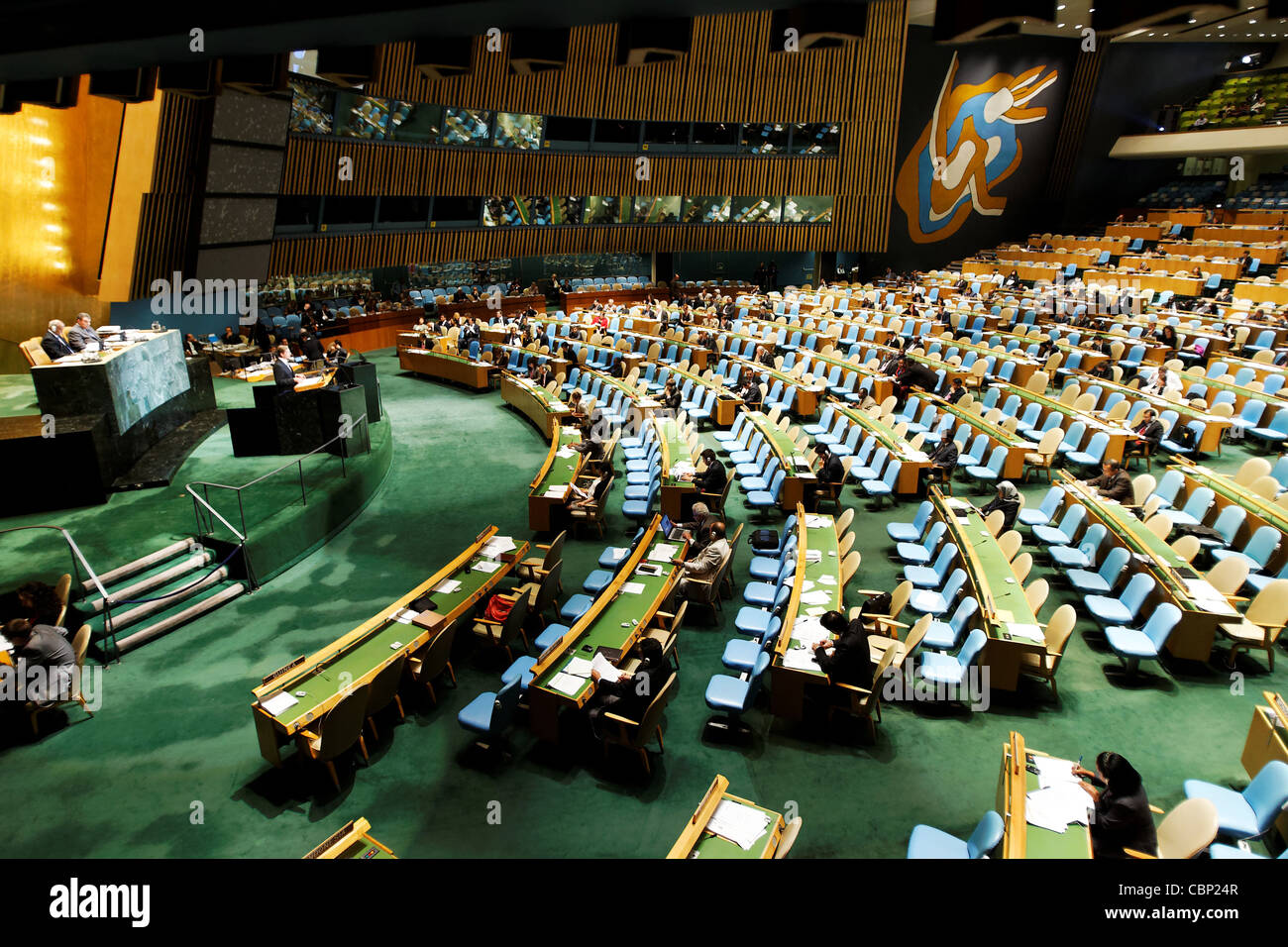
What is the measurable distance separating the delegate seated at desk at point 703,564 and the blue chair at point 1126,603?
3463mm

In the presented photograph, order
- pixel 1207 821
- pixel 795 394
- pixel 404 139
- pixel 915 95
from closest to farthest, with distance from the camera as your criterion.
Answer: pixel 1207 821, pixel 795 394, pixel 404 139, pixel 915 95

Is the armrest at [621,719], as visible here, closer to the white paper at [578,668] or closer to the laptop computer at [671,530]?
the white paper at [578,668]

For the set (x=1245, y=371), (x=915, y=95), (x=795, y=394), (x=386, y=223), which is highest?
(x=915, y=95)

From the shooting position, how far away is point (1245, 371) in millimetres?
12078

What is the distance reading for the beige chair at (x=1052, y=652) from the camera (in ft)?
20.1

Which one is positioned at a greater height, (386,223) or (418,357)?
(386,223)

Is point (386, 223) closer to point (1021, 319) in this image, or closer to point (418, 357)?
point (418, 357)

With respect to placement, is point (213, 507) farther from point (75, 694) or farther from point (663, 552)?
point (663, 552)

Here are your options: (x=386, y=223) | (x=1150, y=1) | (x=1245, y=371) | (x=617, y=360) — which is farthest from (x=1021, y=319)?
(x=1150, y=1)

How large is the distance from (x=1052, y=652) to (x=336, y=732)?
225 inches

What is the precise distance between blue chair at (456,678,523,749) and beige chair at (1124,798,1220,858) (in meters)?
4.13

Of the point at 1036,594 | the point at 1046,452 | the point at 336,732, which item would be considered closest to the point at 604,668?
the point at 336,732
